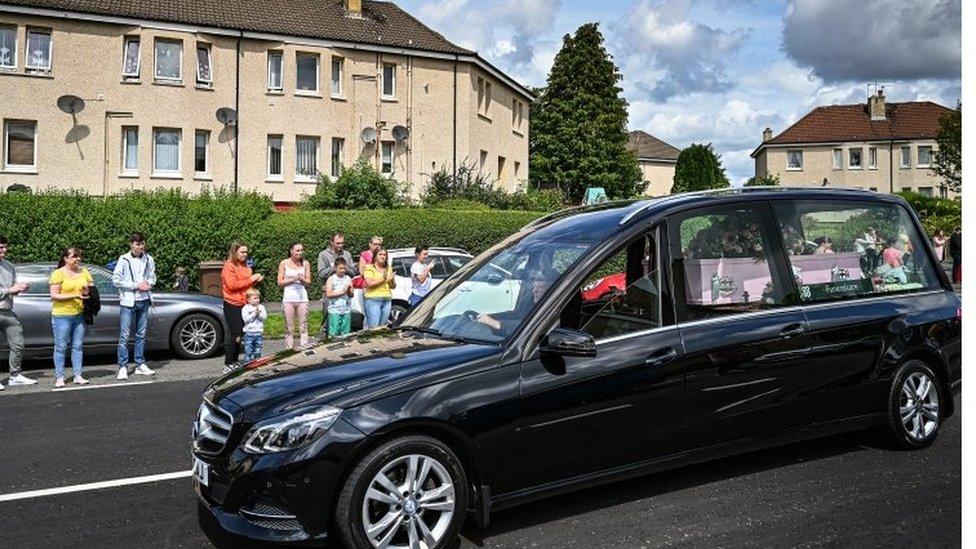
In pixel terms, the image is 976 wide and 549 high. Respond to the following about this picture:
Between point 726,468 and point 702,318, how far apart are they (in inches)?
49.4

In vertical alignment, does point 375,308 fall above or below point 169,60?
below

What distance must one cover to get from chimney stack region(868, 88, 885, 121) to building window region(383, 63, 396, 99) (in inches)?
2102

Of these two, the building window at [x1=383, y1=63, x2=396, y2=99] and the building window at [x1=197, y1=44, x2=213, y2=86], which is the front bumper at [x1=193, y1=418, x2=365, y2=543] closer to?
the building window at [x1=197, y1=44, x2=213, y2=86]

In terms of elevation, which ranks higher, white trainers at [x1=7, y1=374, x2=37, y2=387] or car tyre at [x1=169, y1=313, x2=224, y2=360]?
car tyre at [x1=169, y1=313, x2=224, y2=360]

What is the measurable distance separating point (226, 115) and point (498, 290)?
29.1 m

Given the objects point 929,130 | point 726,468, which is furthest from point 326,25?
point 929,130

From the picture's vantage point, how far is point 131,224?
21688 millimetres

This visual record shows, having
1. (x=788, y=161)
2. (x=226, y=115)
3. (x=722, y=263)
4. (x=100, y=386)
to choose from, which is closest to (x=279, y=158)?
(x=226, y=115)

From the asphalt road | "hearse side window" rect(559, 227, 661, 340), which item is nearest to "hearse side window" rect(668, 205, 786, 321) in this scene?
"hearse side window" rect(559, 227, 661, 340)

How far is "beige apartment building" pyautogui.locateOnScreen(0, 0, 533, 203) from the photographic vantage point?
30078 millimetres

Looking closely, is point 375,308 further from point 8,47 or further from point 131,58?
point 8,47

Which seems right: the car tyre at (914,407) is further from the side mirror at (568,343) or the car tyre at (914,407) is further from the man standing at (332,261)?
the man standing at (332,261)

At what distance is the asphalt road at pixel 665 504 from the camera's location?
15.1 ft

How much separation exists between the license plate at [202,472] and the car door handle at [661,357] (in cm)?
247
